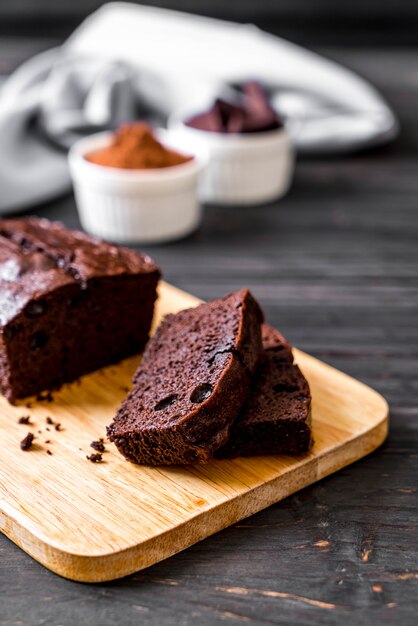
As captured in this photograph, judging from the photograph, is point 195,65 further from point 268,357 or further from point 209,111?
point 268,357

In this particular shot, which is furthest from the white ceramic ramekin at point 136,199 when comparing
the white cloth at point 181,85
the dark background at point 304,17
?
the dark background at point 304,17

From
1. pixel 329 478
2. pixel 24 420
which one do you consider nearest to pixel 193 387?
pixel 329 478

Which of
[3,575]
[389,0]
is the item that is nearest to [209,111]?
[3,575]

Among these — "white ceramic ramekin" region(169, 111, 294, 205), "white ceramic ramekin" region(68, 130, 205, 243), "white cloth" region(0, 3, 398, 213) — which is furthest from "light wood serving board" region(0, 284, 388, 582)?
"white cloth" region(0, 3, 398, 213)

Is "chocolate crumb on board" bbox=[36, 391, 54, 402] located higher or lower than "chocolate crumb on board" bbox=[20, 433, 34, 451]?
lower

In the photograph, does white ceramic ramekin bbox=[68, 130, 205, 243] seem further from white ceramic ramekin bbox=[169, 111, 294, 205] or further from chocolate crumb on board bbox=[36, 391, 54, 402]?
chocolate crumb on board bbox=[36, 391, 54, 402]
